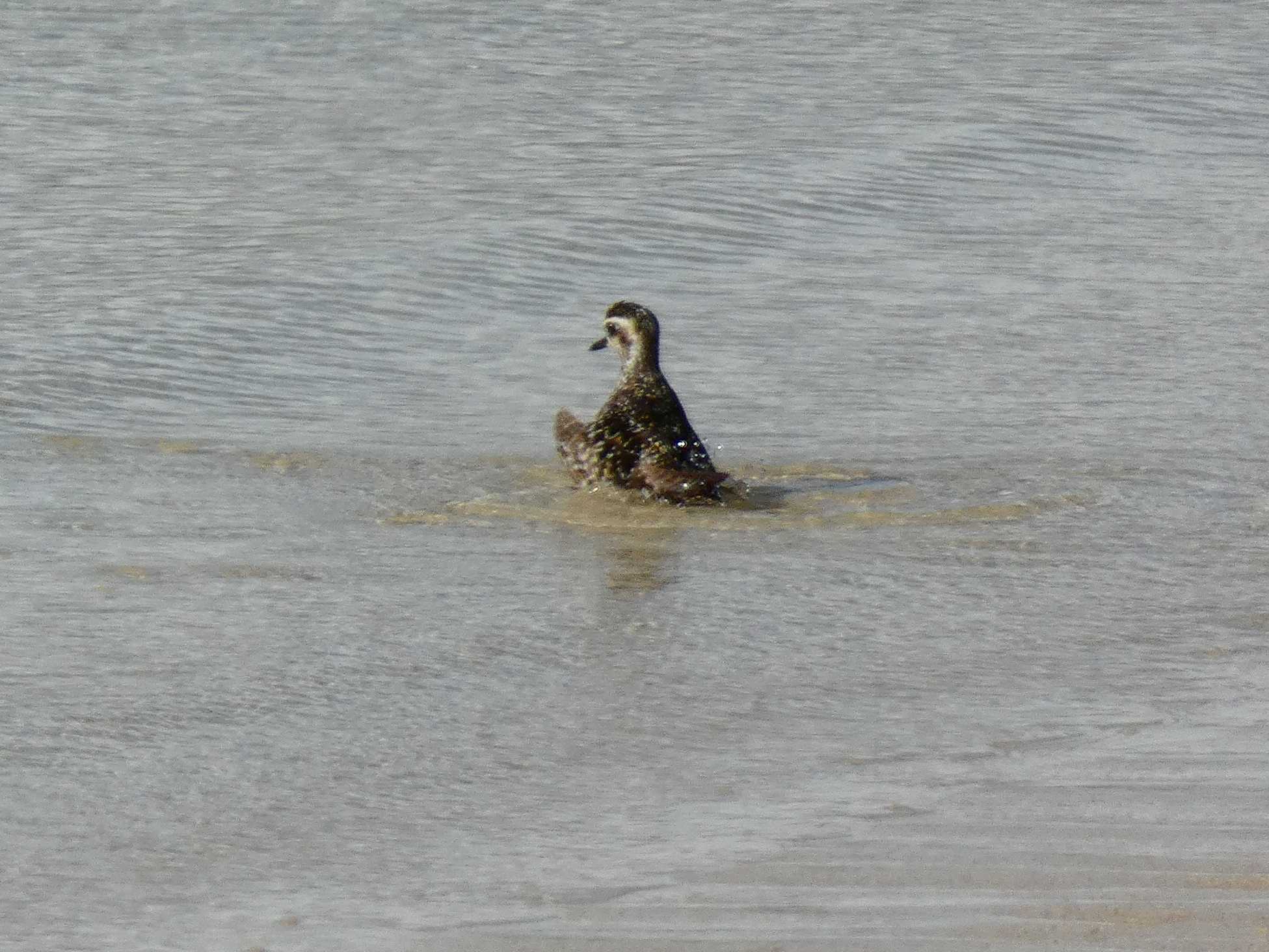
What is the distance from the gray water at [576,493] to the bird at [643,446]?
0.13 metres

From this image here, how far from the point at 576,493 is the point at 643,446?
0.94ft

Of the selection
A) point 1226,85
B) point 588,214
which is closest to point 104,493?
point 588,214

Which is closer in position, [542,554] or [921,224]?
[542,554]

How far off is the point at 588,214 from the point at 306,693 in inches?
307

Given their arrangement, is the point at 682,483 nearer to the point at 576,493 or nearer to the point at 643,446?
the point at 643,446

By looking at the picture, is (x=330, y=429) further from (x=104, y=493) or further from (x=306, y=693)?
(x=306, y=693)

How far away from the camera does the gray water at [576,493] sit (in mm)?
5254

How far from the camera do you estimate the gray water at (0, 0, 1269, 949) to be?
207 inches

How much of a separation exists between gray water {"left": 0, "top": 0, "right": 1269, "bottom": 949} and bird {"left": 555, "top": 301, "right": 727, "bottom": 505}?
126 millimetres

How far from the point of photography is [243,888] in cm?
484

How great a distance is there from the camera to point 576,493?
872 cm

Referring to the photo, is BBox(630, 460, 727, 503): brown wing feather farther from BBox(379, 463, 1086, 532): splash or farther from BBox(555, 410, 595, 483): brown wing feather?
BBox(555, 410, 595, 483): brown wing feather

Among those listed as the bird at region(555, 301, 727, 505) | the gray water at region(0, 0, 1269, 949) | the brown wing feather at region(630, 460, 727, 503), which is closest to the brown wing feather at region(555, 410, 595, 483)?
the bird at region(555, 301, 727, 505)

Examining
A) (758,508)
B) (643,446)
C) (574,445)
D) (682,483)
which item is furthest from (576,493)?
(758,508)
